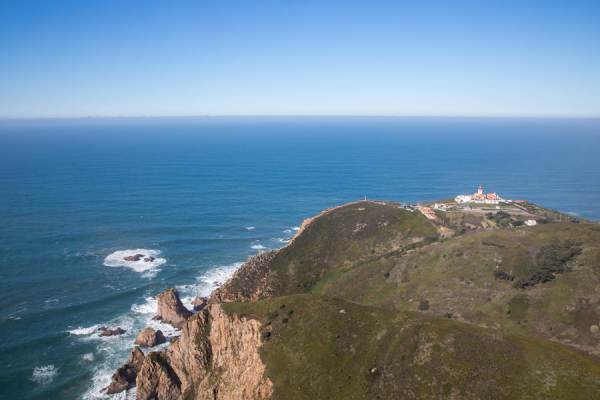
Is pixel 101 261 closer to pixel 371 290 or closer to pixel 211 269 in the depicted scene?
pixel 211 269

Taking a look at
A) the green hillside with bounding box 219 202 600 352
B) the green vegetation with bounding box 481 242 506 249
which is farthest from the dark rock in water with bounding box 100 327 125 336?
the green vegetation with bounding box 481 242 506 249

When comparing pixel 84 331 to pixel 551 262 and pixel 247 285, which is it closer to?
pixel 247 285

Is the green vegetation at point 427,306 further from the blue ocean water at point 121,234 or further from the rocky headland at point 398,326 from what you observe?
the blue ocean water at point 121,234

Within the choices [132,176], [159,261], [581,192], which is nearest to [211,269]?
[159,261]

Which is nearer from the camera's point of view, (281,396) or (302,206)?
(281,396)

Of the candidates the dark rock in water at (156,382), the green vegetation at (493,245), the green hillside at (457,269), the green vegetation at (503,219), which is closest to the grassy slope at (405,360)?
the dark rock in water at (156,382)
